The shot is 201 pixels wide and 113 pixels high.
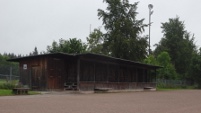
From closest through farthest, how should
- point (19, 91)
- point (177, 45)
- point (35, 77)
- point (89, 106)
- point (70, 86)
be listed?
point (89, 106), point (19, 91), point (35, 77), point (70, 86), point (177, 45)

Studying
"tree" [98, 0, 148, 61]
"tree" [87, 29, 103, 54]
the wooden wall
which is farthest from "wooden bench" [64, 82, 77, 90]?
"tree" [87, 29, 103, 54]

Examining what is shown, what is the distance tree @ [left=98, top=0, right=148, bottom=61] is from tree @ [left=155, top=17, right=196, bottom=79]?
24076 millimetres

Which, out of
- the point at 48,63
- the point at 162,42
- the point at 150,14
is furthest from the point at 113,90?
the point at 162,42

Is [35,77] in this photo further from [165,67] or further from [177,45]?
[177,45]

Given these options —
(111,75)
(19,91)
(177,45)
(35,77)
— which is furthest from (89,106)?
(177,45)

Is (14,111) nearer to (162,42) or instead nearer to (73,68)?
(73,68)

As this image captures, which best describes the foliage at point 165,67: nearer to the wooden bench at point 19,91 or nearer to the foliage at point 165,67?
the foliage at point 165,67

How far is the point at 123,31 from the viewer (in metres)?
58.7

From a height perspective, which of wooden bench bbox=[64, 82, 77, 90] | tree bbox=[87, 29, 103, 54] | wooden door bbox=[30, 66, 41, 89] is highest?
tree bbox=[87, 29, 103, 54]

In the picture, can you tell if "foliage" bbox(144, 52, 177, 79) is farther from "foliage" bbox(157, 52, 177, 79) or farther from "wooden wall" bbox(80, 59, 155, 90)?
"wooden wall" bbox(80, 59, 155, 90)

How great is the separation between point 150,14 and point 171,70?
569 inches

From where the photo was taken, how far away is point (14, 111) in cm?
1335

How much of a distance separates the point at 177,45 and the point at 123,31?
28160 mm

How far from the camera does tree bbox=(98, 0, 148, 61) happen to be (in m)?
57.3
